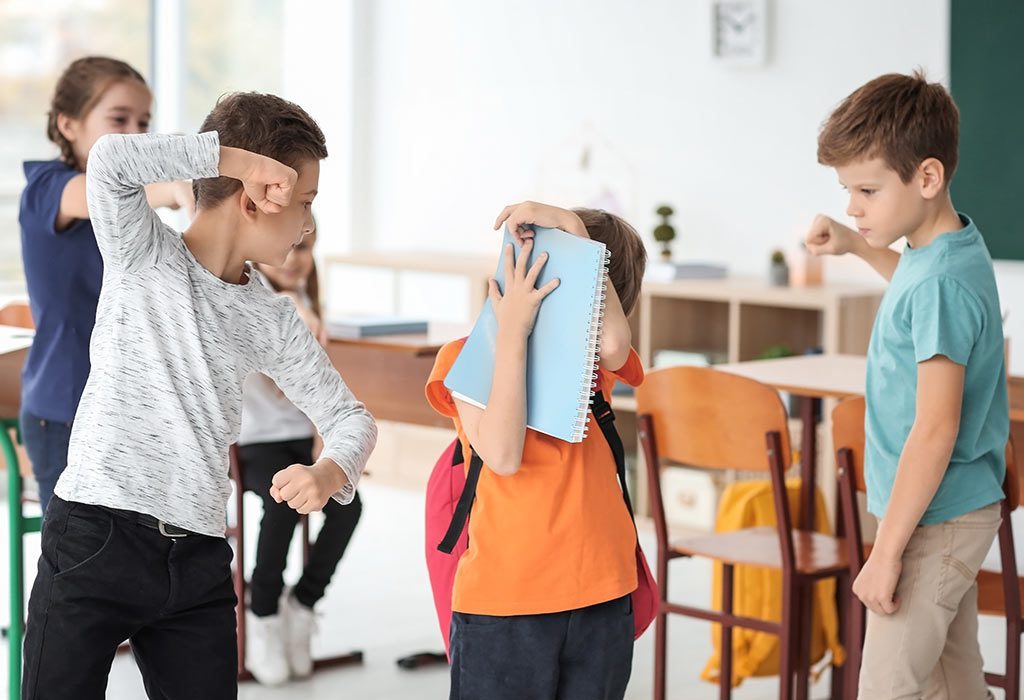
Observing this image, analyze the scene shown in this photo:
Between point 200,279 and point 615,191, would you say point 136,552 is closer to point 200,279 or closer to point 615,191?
point 200,279

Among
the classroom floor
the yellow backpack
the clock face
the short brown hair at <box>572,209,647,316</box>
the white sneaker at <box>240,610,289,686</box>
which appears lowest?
the classroom floor

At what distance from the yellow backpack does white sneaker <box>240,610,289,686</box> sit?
3.03ft

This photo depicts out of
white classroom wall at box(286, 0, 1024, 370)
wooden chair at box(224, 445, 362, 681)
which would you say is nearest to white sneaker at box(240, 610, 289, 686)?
wooden chair at box(224, 445, 362, 681)

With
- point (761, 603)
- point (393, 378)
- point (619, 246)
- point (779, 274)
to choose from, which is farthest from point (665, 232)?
point (619, 246)

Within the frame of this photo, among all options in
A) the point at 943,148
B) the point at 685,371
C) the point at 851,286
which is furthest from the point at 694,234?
the point at 943,148

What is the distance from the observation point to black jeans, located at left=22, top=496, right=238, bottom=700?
1.49 meters

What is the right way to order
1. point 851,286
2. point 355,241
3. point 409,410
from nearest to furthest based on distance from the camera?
point 409,410, point 851,286, point 355,241

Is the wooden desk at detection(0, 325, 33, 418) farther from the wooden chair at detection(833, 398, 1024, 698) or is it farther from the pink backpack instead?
the wooden chair at detection(833, 398, 1024, 698)

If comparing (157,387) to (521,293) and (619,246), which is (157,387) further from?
(619,246)

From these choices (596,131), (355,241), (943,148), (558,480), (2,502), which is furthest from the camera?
(355,241)

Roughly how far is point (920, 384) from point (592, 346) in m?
0.52

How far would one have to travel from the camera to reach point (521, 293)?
155 cm

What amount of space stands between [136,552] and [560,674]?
52 centimetres

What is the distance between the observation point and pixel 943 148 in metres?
1.84
